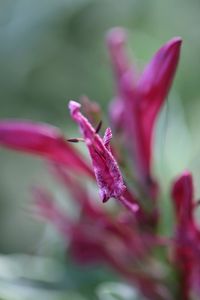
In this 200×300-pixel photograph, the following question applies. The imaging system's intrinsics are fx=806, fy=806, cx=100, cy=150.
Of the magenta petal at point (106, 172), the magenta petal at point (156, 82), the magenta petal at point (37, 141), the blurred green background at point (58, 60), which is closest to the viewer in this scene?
the magenta petal at point (106, 172)

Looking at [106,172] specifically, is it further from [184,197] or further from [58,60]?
[58,60]

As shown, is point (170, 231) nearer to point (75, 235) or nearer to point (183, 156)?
point (75, 235)

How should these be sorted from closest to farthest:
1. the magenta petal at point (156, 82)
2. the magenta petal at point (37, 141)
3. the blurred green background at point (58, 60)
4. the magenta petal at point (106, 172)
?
the magenta petal at point (106, 172) → the magenta petal at point (156, 82) → the magenta petal at point (37, 141) → the blurred green background at point (58, 60)

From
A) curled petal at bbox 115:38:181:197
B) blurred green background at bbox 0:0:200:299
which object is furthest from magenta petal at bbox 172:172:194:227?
blurred green background at bbox 0:0:200:299

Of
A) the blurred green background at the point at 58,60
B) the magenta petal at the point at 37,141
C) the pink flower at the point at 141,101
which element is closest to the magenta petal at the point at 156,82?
the pink flower at the point at 141,101

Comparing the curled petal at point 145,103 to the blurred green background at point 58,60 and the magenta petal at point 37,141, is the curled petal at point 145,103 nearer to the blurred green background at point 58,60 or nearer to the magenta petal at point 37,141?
the magenta petal at point 37,141

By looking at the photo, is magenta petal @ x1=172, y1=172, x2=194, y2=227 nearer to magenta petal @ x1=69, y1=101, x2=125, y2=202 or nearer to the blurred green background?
Answer: magenta petal @ x1=69, y1=101, x2=125, y2=202
